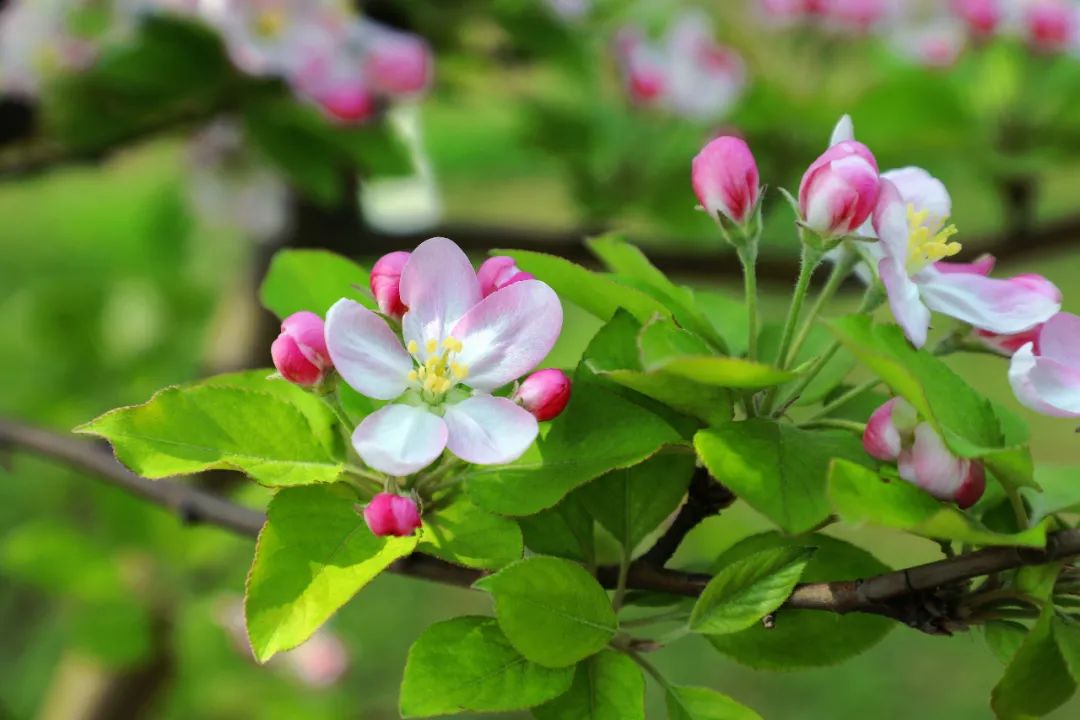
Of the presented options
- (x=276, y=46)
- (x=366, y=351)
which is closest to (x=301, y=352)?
(x=366, y=351)

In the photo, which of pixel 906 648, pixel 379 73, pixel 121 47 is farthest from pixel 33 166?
pixel 906 648

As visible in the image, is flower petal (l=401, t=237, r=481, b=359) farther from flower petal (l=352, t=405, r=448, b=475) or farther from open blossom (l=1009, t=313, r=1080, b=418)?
open blossom (l=1009, t=313, r=1080, b=418)

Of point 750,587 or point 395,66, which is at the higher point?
point 750,587

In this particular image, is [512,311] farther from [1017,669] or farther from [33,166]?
[33,166]

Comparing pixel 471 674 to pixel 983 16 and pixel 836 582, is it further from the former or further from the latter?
pixel 983 16

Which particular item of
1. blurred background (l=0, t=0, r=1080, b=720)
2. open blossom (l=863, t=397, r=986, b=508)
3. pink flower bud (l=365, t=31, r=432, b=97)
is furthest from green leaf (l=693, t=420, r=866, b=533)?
pink flower bud (l=365, t=31, r=432, b=97)
